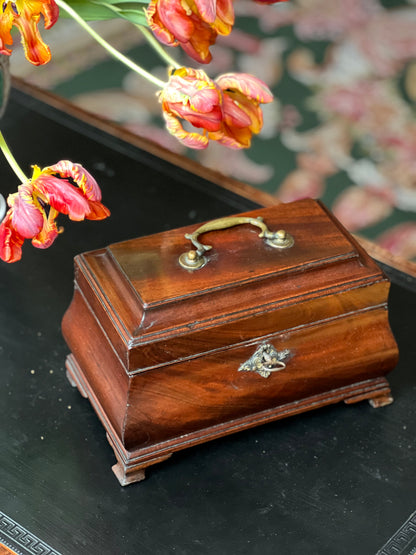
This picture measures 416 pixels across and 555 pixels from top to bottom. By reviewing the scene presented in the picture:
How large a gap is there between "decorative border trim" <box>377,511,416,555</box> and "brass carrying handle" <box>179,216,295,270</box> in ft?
1.21

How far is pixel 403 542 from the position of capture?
1098 millimetres

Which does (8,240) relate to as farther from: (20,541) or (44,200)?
(20,541)

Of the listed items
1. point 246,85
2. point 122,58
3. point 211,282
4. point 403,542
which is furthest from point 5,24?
point 403,542

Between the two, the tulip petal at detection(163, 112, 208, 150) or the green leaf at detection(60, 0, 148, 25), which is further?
the green leaf at detection(60, 0, 148, 25)

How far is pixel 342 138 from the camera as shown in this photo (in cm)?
208

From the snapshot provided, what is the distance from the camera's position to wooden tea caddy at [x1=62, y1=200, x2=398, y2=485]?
1108 millimetres

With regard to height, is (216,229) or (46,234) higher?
(46,234)

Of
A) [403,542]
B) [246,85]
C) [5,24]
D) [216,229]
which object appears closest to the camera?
[5,24]

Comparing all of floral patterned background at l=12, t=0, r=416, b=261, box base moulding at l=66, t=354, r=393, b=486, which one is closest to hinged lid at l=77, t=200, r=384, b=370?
box base moulding at l=66, t=354, r=393, b=486

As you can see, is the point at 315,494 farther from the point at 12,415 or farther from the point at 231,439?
the point at 12,415

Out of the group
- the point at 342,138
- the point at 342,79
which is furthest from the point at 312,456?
the point at 342,79

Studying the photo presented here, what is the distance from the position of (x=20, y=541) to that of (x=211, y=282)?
37 cm

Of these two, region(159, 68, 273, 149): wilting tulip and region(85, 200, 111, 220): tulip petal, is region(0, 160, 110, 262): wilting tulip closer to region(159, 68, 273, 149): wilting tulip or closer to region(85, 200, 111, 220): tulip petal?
region(85, 200, 111, 220): tulip petal

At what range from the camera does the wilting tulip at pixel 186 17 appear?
90cm
